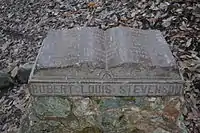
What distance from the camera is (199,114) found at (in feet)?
8.32

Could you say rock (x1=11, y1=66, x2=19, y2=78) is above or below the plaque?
below

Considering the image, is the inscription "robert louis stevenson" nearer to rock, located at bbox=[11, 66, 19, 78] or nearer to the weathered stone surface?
the weathered stone surface

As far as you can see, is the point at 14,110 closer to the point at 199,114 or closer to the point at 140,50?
the point at 140,50

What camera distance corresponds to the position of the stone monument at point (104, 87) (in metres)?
1.97

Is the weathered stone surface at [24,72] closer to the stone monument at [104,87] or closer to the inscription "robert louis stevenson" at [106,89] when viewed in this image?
the stone monument at [104,87]

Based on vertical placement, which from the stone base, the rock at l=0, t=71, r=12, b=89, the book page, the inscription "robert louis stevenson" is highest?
the book page

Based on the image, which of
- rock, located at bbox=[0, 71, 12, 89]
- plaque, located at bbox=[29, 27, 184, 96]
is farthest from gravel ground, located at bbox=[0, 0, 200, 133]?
plaque, located at bbox=[29, 27, 184, 96]

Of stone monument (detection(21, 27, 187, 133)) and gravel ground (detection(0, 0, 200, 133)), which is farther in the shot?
gravel ground (detection(0, 0, 200, 133))

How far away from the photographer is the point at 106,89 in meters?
2.01

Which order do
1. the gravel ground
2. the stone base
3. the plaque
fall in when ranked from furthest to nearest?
the gravel ground < the stone base < the plaque

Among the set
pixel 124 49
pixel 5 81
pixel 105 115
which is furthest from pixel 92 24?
pixel 105 115

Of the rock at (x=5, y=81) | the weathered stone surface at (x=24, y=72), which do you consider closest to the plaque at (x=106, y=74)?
the weathered stone surface at (x=24, y=72)

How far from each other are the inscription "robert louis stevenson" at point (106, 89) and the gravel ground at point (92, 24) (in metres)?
0.64

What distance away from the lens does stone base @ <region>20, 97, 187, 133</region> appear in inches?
81.7
